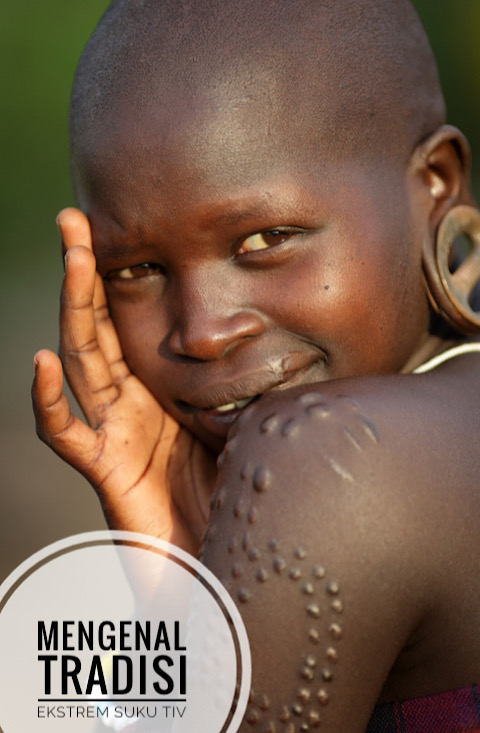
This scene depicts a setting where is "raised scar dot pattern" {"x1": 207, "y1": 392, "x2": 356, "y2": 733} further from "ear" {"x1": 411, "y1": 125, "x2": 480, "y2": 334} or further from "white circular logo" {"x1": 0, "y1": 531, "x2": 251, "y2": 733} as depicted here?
"ear" {"x1": 411, "y1": 125, "x2": 480, "y2": 334}

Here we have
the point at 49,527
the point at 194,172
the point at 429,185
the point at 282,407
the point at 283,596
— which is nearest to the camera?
the point at 283,596

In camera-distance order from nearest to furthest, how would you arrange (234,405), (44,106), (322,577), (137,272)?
(322,577)
(234,405)
(137,272)
(44,106)

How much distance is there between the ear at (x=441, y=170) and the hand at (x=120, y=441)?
757 mm

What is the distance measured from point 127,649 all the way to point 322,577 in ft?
2.99

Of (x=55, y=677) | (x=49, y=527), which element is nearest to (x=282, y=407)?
(x=55, y=677)

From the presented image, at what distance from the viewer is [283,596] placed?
4.91 ft

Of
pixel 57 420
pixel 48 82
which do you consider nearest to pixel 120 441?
pixel 57 420

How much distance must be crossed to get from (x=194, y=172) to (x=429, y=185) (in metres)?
0.56

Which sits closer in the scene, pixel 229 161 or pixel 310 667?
pixel 310 667

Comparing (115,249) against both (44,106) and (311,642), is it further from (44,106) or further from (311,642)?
(44,106)

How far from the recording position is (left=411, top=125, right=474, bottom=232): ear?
7.08 ft

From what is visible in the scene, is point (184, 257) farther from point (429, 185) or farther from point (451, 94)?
point (451, 94)

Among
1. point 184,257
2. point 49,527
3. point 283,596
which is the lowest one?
point 49,527

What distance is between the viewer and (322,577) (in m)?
1.48
